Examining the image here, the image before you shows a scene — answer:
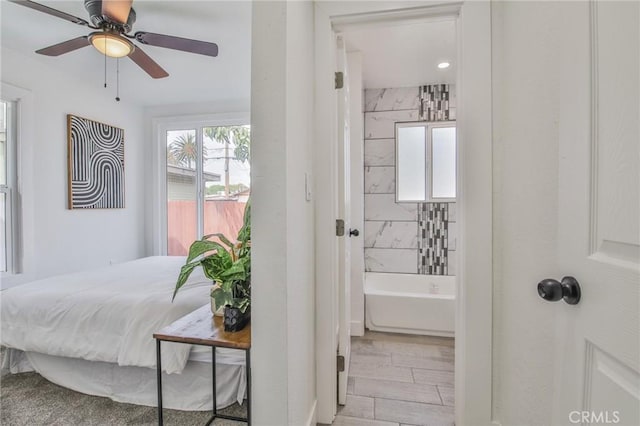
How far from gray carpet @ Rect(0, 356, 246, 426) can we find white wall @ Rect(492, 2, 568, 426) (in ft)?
4.66

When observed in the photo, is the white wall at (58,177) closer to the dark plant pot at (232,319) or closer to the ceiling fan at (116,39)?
the ceiling fan at (116,39)

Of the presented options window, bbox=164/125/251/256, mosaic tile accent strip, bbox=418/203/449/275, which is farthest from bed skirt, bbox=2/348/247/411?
mosaic tile accent strip, bbox=418/203/449/275

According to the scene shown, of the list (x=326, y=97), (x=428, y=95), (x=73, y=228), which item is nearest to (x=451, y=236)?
(x=428, y=95)

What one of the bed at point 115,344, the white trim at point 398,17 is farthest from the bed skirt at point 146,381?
the white trim at point 398,17

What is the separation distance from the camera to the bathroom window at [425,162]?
11.3 ft

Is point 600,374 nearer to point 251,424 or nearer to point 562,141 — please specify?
point 562,141

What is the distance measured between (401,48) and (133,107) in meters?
3.63

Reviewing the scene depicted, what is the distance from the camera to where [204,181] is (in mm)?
4277

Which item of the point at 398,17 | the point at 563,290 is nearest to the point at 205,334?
the point at 563,290

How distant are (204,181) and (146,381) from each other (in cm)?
294

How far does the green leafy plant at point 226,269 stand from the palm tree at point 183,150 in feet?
11.1

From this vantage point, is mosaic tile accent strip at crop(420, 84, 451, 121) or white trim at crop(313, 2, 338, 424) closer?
white trim at crop(313, 2, 338, 424)

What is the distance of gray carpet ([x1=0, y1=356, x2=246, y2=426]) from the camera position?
1.67 meters

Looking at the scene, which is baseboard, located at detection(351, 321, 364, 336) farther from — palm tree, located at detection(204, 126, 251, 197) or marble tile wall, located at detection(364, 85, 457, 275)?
palm tree, located at detection(204, 126, 251, 197)
